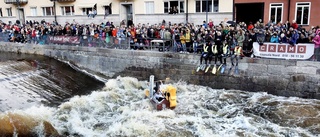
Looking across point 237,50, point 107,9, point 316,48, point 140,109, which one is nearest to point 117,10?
point 107,9

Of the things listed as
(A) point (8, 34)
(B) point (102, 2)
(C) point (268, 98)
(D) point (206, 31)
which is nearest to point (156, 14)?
(B) point (102, 2)

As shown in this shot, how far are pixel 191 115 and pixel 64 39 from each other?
39.6 ft

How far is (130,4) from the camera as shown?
27.4 metres

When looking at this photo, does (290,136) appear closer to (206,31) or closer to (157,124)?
(157,124)

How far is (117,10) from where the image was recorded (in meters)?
27.8

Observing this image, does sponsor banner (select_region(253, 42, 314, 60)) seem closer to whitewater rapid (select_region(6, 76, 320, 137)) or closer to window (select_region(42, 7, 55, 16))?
whitewater rapid (select_region(6, 76, 320, 137))

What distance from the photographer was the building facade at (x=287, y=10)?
19.9m

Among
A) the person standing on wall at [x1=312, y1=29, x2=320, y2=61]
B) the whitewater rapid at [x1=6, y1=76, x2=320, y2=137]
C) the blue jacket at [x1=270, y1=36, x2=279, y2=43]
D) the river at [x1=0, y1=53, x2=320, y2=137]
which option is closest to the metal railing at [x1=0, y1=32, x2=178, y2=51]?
the river at [x1=0, y1=53, x2=320, y2=137]

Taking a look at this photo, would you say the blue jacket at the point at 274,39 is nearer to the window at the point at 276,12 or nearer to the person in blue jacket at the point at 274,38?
the person in blue jacket at the point at 274,38

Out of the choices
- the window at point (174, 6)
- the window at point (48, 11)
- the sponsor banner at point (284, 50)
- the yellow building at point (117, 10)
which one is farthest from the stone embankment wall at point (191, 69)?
the window at point (48, 11)

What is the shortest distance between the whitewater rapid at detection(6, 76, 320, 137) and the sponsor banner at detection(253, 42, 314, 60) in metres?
2.00

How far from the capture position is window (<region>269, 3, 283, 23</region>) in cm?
2099

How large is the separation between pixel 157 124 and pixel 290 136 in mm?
5015

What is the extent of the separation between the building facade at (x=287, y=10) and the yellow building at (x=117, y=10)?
5.38 feet
